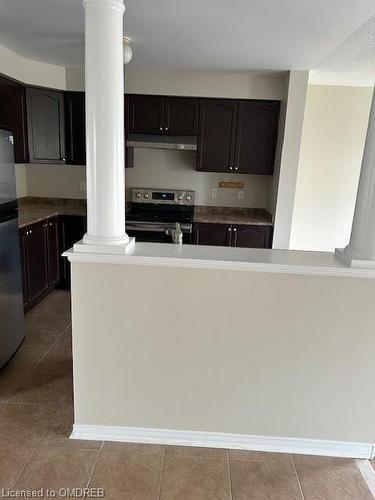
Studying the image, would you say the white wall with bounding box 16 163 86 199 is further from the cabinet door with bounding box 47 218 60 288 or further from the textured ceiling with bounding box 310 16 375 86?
the textured ceiling with bounding box 310 16 375 86

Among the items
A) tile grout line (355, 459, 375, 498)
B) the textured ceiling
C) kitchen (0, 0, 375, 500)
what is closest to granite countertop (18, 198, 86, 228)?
kitchen (0, 0, 375, 500)

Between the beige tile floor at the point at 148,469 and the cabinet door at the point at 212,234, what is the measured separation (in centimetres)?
221

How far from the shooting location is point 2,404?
7.38ft

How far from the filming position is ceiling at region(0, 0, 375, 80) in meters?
2.29

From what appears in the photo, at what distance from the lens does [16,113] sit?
3688mm

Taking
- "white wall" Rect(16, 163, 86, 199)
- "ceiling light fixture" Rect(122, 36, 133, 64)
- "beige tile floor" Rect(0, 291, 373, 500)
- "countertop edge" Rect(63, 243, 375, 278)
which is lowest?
"beige tile floor" Rect(0, 291, 373, 500)

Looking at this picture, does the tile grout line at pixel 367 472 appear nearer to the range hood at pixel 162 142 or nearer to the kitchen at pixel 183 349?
the kitchen at pixel 183 349

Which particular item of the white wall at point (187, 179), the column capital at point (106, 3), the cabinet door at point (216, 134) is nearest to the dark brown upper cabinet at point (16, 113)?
the white wall at point (187, 179)

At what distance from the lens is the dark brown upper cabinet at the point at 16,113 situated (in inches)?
139

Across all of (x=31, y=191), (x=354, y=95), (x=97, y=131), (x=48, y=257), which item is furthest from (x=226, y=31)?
(x=31, y=191)

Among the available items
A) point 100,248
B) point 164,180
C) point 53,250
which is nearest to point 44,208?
point 53,250

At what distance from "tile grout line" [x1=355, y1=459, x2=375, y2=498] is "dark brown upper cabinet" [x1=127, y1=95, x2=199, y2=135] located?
Answer: 3316 millimetres

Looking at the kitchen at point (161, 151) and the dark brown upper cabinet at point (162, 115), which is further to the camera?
the dark brown upper cabinet at point (162, 115)

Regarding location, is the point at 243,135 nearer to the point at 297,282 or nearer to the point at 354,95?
the point at 354,95
